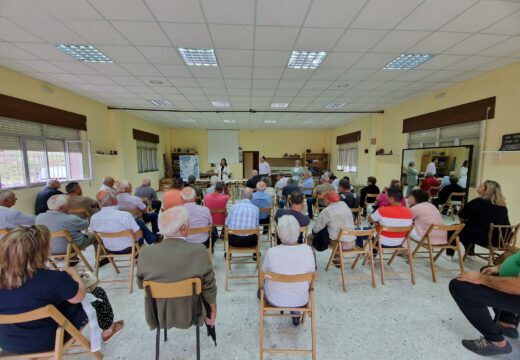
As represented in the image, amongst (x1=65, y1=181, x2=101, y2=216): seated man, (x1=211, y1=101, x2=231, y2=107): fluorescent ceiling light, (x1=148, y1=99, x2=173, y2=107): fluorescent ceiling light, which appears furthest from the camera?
(x1=211, y1=101, x2=231, y2=107): fluorescent ceiling light

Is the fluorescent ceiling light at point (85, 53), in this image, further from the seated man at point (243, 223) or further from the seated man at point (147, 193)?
the seated man at point (243, 223)

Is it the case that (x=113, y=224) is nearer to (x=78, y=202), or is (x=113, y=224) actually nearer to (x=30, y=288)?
(x=30, y=288)

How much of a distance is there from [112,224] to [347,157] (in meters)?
9.71

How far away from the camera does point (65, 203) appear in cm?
265

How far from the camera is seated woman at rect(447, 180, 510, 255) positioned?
2822 millimetres

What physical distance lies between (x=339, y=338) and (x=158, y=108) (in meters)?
7.36

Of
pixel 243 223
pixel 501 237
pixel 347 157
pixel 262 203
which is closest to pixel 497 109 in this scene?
pixel 501 237

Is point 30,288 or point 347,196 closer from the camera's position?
point 30,288

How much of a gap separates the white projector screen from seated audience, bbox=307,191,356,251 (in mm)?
9138

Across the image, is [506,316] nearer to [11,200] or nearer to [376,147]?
[11,200]

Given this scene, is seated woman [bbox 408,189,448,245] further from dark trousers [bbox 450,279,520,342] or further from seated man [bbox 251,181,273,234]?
seated man [bbox 251,181,273,234]

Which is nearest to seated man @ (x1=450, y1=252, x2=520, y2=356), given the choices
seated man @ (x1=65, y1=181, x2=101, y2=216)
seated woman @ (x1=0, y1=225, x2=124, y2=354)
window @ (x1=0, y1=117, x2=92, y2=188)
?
seated woman @ (x1=0, y1=225, x2=124, y2=354)

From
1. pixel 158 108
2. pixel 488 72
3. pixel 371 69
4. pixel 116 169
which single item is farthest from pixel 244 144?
pixel 488 72

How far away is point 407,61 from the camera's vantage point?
374cm
